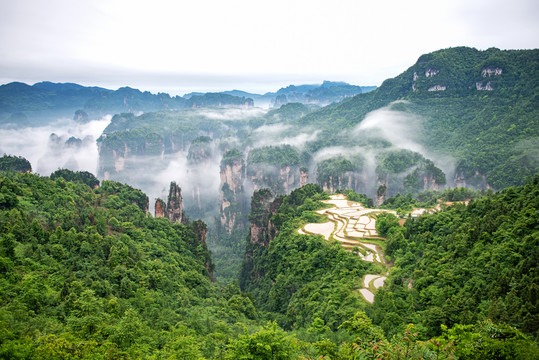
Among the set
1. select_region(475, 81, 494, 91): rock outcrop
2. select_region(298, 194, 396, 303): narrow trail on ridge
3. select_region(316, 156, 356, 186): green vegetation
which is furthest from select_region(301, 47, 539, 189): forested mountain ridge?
select_region(298, 194, 396, 303): narrow trail on ridge

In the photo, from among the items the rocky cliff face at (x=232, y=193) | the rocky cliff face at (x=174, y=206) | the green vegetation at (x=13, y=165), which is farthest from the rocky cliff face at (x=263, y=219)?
the green vegetation at (x=13, y=165)

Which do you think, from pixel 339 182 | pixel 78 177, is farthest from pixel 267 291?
pixel 339 182

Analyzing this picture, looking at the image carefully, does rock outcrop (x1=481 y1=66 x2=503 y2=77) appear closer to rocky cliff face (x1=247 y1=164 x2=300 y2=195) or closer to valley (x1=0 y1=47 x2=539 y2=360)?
valley (x1=0 y1=47 x2=539 y2=360)

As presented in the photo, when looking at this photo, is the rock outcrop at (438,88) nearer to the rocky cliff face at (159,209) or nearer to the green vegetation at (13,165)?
the rocky cliff face at (159,209)

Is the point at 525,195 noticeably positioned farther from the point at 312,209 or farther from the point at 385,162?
the point at 385,162

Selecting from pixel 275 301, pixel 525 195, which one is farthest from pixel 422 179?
pixel 525 195

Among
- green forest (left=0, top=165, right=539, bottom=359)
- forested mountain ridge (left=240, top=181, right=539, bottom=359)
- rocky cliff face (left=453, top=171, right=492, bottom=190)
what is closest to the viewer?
forested mountain ridge (left=240, top=181, right=539, bottom=359)

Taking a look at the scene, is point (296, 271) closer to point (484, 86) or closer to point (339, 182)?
point (339, 182)
